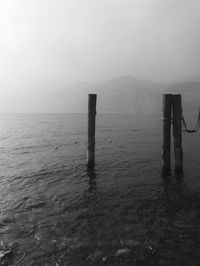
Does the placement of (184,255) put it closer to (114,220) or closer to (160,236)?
(160,236)

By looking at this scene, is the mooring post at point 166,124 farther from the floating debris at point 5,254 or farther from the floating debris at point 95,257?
the floating debris at point 5,254

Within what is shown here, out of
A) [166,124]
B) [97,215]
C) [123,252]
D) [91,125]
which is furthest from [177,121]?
[123,252]

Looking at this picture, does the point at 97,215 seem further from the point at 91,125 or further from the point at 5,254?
the point at 91,125

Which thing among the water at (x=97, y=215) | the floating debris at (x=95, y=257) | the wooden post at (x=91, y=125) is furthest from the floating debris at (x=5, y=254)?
the wooden post at (x=91, y=125)

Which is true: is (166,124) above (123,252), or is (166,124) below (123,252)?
above

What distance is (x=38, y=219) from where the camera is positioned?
11.2 meters

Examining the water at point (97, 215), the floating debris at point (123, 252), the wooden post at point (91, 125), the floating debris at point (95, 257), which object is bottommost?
the floating debris at point (95, 257)

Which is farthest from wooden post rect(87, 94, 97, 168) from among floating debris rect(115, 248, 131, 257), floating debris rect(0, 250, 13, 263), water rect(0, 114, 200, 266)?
floating debris rect(0, 250, 13, 263)

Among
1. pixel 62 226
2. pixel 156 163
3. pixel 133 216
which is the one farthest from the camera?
pixel 156 163

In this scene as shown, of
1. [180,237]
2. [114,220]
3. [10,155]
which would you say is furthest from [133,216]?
[10,155]

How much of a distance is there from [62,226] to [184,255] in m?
5.31

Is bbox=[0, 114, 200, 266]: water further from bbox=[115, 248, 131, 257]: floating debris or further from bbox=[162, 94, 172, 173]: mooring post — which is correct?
bbox=[162, 94, 172, 173]: mooring post

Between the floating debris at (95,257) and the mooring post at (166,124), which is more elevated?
the mooring post at (166,124)

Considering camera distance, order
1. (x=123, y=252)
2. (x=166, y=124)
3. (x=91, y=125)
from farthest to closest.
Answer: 1. (x=91, y=125)
2. (x=166, y=124)
3. (x=123, y=252)
